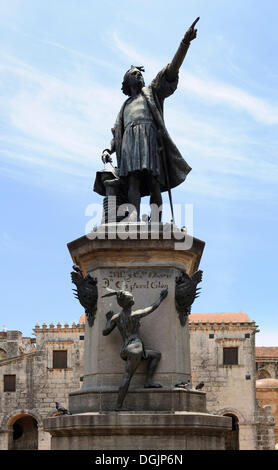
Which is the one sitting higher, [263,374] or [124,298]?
A: [263,374]

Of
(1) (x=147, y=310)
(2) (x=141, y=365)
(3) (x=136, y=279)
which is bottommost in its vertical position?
(2) (x=141, y=365)

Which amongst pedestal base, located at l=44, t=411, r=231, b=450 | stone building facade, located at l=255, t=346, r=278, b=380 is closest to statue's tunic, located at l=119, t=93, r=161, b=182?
pedestal base, located at l=44, t=411, r=231, b=450

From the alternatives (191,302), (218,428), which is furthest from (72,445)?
(191,302)

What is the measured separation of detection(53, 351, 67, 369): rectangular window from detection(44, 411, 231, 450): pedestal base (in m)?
31.7

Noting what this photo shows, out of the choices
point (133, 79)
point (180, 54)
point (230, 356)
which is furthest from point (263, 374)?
point (180, 54)

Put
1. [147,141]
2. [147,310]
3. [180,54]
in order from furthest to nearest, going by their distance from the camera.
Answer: [147,141]
[180,54]
[147,310]

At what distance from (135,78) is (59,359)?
3096 cm

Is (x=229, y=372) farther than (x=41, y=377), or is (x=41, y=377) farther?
(x=41, y=377)

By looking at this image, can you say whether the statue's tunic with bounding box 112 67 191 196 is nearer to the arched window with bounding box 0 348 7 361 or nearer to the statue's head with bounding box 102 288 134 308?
the statue's head with bounding box 102 288 134 308

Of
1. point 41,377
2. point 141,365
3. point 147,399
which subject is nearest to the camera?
point 147,399

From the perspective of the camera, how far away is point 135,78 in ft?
32.9

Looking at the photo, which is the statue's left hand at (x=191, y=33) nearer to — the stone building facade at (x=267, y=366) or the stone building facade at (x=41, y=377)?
the stone building facade at (x=41, y=377)

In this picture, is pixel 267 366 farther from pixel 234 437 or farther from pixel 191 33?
pixel 191 33
